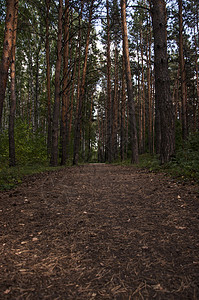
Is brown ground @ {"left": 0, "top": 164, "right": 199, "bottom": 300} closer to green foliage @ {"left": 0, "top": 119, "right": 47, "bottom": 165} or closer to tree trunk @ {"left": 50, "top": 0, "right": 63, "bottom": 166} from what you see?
tree trunk @ {"left": 50, "top": 0, "right": 63, "bottom": 166}

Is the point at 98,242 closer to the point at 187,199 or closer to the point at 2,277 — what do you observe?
the point at 2,277

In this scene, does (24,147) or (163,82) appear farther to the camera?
(24,147)

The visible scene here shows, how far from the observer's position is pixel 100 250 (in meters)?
2.04

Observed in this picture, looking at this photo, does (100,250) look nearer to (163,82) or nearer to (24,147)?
(163,82)

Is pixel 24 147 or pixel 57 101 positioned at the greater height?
pixel 57 101

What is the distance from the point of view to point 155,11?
819cm

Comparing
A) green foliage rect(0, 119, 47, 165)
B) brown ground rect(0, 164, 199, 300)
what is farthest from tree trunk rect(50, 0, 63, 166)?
brown ground rect(0, 164, 199, 300)

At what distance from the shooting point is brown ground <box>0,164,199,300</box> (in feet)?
4.84

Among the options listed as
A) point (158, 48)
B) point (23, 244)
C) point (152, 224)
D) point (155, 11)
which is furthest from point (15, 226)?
point (155, 11)

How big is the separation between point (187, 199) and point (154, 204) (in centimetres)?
70

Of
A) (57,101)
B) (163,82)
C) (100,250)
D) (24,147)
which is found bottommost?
(100,250)

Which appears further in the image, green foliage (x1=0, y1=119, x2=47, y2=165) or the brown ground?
green foliage (x1=0, y1=119, x2=47, y2=165)

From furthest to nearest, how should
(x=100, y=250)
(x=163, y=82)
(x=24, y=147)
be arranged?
(x=24, y=147) → (x=163, y=82) → (x=100, y=250)

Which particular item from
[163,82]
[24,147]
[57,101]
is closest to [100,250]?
[163,82]
